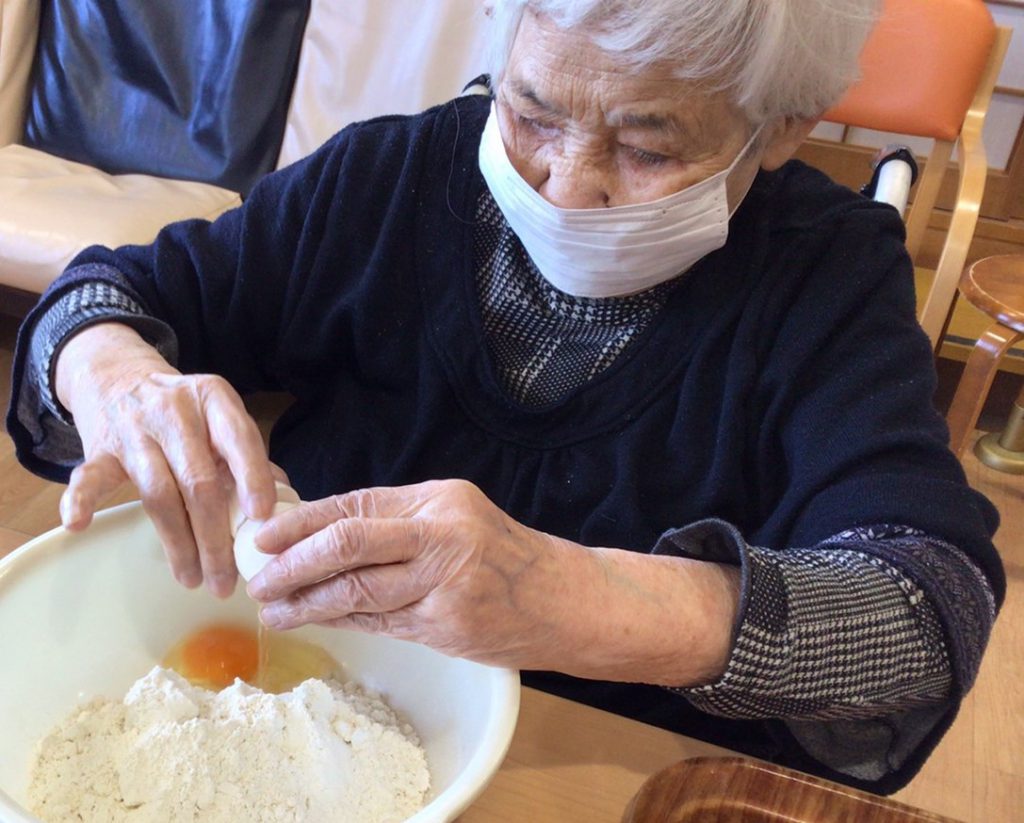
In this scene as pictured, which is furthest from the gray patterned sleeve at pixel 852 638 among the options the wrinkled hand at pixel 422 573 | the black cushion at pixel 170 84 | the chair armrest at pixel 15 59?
the chair armrest at pixel 15 59

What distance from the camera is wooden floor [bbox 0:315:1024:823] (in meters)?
1.69

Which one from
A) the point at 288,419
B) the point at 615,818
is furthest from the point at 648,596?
the point at 288,419

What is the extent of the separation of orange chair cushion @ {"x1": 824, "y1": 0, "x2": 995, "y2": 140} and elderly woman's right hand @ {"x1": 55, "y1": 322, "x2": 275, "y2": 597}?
4.03ft

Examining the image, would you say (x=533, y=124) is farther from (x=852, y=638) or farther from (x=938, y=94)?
(x=938, y=94)

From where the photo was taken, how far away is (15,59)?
8.50 ft

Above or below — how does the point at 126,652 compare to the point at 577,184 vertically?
below

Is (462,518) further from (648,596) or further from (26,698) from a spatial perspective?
(26,698)

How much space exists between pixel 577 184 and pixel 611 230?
0.05 meters

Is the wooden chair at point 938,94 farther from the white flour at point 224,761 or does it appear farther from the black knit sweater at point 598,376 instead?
the white flour at point 224,761

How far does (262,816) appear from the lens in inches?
24.2

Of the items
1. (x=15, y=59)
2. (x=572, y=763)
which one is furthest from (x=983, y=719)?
(x=15, y=59)

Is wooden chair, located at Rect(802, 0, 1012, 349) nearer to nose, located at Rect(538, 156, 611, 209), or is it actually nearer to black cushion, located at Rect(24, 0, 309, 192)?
nose, located at Rect(538, 156, 611, 209)

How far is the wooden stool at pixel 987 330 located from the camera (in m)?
1.99

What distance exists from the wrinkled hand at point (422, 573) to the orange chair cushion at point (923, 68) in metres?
1.23
